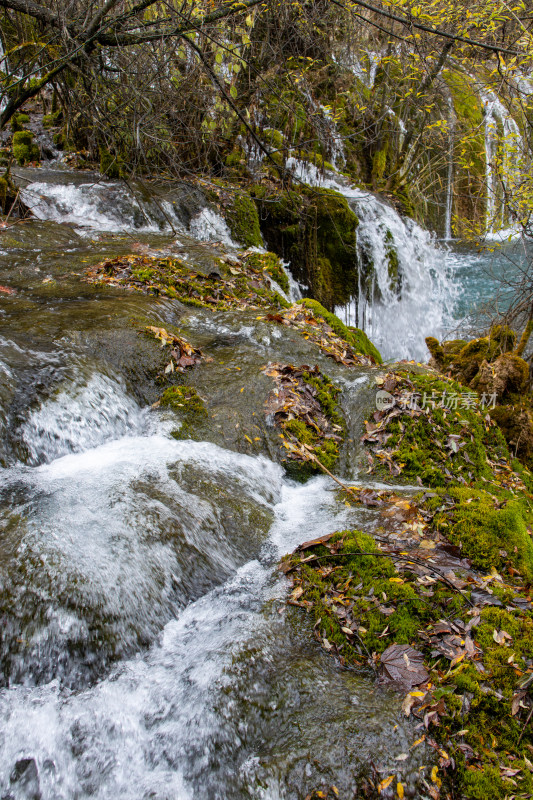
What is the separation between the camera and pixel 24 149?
11.1 meters

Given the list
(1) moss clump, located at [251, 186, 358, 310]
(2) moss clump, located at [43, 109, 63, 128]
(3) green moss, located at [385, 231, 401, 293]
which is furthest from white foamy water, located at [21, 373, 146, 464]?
(2) moss clump, located at [43, 109, 63, 128]

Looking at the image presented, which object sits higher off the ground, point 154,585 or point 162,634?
point 154,585

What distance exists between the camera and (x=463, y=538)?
2947mm

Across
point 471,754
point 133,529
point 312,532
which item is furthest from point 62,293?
point 471,754

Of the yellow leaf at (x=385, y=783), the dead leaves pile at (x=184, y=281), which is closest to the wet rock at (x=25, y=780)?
the yellow leaf at (x=385, y=783)

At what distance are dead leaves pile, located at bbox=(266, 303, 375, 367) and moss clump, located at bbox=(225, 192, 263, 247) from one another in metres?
4.42

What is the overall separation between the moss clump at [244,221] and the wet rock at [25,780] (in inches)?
374

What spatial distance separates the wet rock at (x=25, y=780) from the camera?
193cm

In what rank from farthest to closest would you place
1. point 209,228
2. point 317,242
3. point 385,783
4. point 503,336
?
point 317,242 → point 209,228 → point 503,336 → point 385,783

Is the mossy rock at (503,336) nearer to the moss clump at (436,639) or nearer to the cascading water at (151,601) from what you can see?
the cascading water at (151,601)

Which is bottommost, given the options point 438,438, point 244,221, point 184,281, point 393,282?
point 438,438

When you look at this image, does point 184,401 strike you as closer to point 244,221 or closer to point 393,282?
point 244,221

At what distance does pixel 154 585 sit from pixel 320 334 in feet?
12.8

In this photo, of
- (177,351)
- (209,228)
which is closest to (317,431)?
(177,351)
